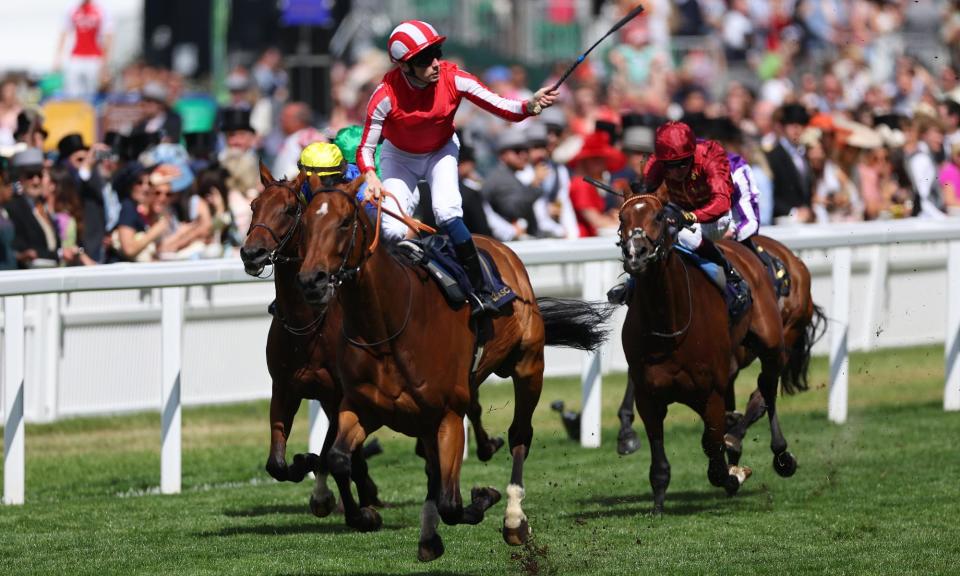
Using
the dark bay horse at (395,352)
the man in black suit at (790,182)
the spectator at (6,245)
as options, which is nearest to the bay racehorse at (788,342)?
the dark bay horse at (395,352)

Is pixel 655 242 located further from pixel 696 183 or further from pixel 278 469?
pixel 278 469

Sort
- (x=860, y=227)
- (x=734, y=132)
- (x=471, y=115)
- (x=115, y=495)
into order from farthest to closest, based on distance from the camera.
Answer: (x=471, y=115) → (x=734, y=132) → (x=860, y=227) → (x=115, y=495)

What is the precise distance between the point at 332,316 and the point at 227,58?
16189mm

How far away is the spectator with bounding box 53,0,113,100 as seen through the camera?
20031 millimetres

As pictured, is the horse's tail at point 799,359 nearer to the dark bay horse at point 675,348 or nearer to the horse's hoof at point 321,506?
the dark bay horse at point 675,348

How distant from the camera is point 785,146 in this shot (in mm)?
15961

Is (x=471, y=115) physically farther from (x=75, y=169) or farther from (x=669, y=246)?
(x=669, y=246)

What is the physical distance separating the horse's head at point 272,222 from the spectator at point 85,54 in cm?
1220

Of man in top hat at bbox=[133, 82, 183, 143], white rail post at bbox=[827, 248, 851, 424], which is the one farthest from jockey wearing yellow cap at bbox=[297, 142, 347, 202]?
man in top hat at bbox=[133, 82, 183, 143]

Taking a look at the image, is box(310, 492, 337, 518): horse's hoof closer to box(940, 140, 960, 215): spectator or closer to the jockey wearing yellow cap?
the jockey wearing yellow cap

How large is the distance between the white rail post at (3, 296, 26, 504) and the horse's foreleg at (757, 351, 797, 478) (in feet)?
13.0

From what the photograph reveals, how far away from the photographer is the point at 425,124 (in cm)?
845

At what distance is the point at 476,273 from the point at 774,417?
2937 millimetres

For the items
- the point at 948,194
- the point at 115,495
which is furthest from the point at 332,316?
the point at 948,194
